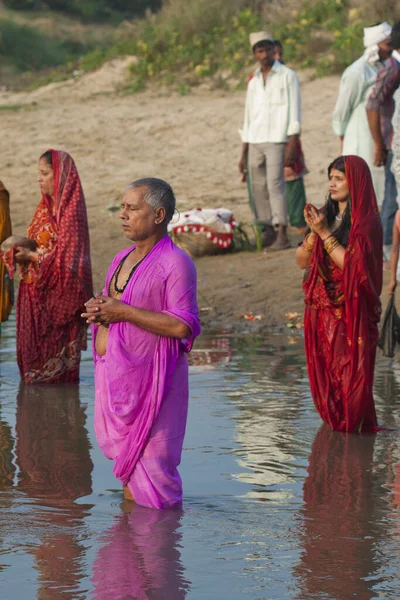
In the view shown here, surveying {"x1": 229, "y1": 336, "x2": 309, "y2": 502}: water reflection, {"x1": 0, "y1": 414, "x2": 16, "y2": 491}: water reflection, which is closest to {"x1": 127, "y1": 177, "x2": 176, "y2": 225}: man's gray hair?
{"x1": 229, "y1": 336, "x2": 309, "y2": 502}: water reflection

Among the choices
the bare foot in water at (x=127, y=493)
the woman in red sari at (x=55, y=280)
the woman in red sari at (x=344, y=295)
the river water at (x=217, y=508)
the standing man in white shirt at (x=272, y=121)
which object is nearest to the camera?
the river water at (x=217, y=508)

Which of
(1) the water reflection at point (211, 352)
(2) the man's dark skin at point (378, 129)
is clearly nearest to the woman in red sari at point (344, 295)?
(1) the water reflection at point (211, 352)

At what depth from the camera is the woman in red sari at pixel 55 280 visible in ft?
27.8

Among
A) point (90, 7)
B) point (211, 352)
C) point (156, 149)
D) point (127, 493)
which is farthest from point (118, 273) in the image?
point (90, 7)

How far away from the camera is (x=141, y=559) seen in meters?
5.04

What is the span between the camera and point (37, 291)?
28.5ft

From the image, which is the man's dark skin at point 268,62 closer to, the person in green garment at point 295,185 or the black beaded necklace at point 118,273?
the person in green garment at point 295,185

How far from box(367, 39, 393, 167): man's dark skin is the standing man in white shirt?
61.6 inches

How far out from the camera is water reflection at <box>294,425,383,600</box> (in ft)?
15.9

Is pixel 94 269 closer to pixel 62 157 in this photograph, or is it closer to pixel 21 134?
pixel 62 157

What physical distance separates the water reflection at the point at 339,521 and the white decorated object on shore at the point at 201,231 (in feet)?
19.8

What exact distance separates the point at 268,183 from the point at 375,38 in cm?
198

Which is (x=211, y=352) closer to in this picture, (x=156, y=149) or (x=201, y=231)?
(x=201, y=231)

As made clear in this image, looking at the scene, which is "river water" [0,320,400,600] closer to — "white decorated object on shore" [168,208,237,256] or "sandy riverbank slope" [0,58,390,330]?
"sandy riverbank slope" [0,58,390,330]
